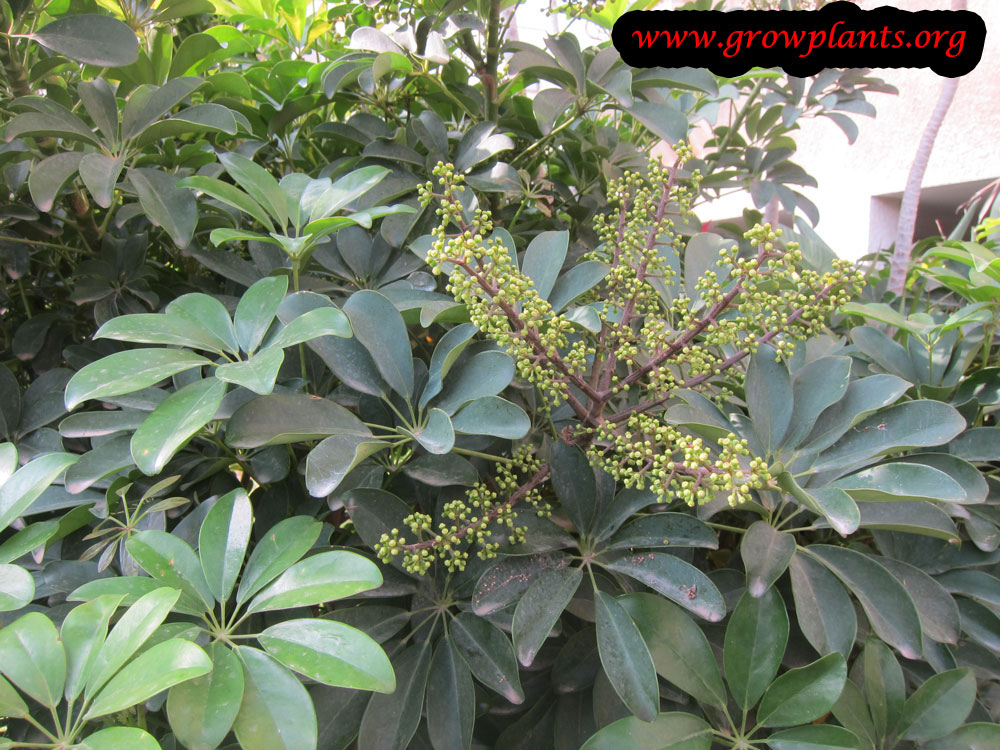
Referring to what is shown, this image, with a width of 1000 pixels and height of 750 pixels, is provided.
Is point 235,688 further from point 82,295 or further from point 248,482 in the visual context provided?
point 82,295

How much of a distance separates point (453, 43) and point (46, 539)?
2.56 feet

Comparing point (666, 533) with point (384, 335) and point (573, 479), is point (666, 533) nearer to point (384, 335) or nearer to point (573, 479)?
point (573, 479)

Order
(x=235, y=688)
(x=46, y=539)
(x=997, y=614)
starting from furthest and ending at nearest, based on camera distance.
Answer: (x=997, y=614) < (x=46, y=539) < (x=235, y=688)

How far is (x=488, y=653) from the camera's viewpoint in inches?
20.2

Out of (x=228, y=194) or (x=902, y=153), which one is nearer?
(x=228, y=194)

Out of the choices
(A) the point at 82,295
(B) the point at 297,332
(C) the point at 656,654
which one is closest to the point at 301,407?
(B) the point at 297,332

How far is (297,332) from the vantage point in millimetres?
453

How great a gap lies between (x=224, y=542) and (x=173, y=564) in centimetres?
4

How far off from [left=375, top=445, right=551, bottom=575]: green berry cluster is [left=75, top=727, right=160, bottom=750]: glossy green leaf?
18 cm

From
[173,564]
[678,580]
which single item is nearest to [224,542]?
[173,564]

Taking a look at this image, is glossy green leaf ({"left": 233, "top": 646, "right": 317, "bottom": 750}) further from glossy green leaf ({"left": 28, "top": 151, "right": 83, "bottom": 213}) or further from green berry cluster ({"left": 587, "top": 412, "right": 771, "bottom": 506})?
glossy green leaf ({"left": 28, "top": 151, "right": 83, "bottom": 213})

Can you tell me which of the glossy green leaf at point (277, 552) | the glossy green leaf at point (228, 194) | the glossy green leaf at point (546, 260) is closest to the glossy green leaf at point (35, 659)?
the glossy green leaf at point (277, 552)

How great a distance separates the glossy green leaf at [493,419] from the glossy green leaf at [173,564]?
0.22 m

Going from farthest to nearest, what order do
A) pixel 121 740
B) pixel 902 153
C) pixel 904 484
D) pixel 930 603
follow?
pixel 902 153
pixel 930 603
pixel 904 484
pixel 121 740
